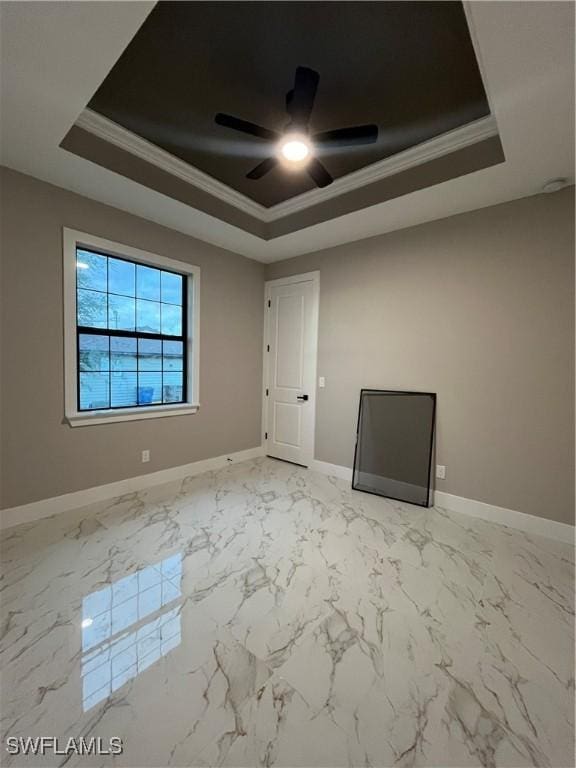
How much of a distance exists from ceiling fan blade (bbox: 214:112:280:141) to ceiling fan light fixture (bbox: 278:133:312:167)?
2.6 inches

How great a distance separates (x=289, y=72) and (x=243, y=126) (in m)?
0.41

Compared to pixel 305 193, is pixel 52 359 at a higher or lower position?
lower

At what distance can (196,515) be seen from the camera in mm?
2781

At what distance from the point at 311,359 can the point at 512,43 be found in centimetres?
296

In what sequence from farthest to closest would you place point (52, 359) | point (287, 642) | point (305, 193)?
point (305, 193) < point (52, 359) < point (287, 642)

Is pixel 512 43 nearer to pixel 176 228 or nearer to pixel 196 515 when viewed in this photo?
pixel 176 228

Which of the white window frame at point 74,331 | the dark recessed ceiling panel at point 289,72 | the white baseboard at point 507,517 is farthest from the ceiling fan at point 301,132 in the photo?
the white baseboard at point 507,517

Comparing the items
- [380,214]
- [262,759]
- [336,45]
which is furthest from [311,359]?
[262,759]

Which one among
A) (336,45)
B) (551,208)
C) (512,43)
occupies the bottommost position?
(551,208)

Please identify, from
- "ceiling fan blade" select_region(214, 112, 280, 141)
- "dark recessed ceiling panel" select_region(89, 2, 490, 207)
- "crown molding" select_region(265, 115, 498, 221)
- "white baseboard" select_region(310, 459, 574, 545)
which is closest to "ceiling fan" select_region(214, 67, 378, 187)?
"ceiling fan blade" select_region(214, 112, 280, 141)

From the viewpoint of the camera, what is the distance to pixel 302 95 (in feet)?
5.91

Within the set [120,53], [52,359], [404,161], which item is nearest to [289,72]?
[120,53]

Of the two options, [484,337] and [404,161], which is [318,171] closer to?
[404,161]

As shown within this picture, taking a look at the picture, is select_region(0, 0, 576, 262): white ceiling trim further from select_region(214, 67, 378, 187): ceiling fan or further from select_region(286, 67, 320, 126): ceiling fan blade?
select_region(286, 67, 320, 126): ceiling fan blade
